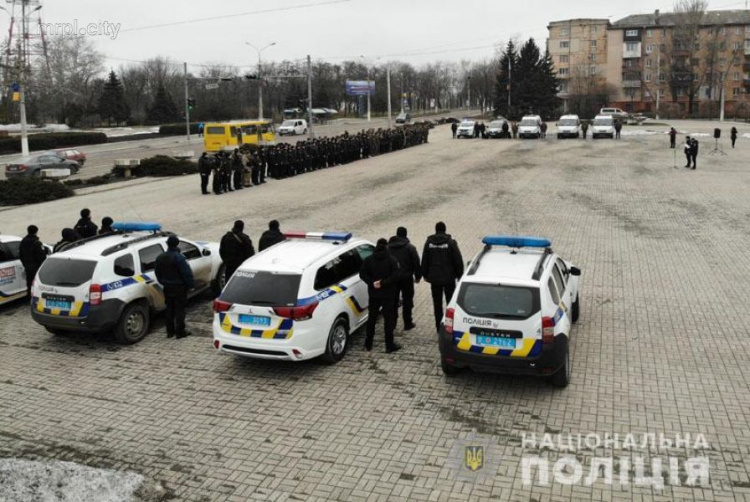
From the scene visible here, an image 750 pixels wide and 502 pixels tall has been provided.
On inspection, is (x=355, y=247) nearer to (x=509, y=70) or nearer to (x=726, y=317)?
(x=726, y=317)

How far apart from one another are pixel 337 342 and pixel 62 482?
12.6 ft

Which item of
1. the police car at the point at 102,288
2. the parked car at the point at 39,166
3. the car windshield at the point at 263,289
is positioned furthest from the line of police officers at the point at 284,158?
the car windshield at the point at 263,289

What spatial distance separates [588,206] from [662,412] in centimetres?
1478

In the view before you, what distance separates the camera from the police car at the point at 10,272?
11.9m

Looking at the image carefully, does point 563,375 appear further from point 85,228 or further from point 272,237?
point 85,228

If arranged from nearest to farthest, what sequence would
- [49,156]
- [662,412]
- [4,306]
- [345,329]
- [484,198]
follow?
[662,412], [345,329], [4,306], [484,198], [49,156]

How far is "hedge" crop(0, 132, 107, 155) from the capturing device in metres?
50.5

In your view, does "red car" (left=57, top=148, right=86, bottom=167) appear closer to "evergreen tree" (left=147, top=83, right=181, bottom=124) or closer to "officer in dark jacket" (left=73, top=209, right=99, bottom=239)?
"officer in dark jacket" (left=73, top=209, right=99, bottom=239)

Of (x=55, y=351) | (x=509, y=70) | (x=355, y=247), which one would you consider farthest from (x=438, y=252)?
(x=509, y=70)

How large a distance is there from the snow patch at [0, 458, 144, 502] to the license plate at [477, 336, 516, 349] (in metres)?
3.95

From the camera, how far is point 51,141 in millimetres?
53562

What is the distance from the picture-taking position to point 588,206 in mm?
21453

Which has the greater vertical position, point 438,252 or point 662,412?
point 438,252

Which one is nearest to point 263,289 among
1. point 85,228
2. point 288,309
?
point 288,309
